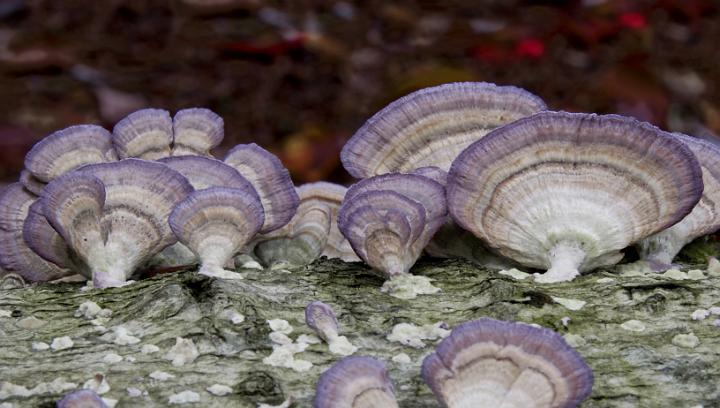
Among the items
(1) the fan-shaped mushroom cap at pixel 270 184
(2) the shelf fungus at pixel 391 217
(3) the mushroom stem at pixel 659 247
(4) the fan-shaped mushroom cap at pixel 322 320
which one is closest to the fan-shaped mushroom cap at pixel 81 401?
(4) the fan-shaped mushroom cap at pixel 322 320

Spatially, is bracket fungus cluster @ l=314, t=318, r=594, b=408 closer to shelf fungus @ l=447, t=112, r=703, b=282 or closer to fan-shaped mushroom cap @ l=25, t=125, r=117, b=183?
shelf fungus @ l=447, t=112, r=703, b=282

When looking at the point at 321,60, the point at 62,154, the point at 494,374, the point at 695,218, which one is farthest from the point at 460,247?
the point at 321,60

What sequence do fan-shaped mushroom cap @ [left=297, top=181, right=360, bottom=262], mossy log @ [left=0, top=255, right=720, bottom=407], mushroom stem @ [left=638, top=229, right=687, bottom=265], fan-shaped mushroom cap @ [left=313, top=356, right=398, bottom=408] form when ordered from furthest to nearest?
fan-shaped mushroom cap @ [left=297, top=181, right=360, bottom=262], mushroom stem @ [left=638, top=229, right=687, bottom=265], mossy log @ [left=0, top=255, right=720, bottom=407], fan-shaped mushroom cap @ [left=313, top=356, right=398, bottom=408]

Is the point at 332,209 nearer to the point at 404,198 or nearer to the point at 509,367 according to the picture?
the point at 404,198

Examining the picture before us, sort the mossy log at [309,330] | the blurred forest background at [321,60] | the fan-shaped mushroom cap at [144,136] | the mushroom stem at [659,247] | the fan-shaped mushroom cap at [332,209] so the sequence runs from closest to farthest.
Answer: the mossy log at [309,330] → the mushroom stem at [659,247] → the fan-shaped mushroom cap at [144,136] → the fan-shaped mushroom cap at [332,209] → the blurred forest background at [321,60]

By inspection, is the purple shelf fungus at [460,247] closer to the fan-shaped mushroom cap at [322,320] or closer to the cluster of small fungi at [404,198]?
the cluster of small fungi at [404,198]

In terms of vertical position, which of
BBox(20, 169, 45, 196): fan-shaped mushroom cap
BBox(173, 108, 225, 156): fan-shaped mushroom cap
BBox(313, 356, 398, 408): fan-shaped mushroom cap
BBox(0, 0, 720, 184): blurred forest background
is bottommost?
BBox(313, 356, 398, 408): fan-shaped mushroom cap

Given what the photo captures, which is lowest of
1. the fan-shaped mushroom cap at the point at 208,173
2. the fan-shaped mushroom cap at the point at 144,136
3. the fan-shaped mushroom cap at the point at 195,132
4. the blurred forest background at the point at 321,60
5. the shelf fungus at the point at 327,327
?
the shelf fungus at the point at 327,327

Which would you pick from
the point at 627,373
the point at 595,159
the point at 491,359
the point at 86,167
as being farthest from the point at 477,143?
the point at 86,167

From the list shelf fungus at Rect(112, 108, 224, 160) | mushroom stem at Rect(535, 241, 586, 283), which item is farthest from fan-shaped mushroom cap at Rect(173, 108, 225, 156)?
mushroom stem at Rect(535, 241, 586, 283)
